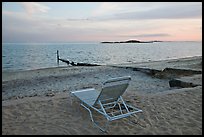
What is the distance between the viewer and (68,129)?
4121 mm

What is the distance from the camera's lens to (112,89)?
4.52 meters

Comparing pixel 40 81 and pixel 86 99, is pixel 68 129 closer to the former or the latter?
pixel 86 99

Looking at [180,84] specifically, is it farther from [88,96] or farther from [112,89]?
[112,89]

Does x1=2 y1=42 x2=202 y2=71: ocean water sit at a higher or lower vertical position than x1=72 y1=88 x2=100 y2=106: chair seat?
lower

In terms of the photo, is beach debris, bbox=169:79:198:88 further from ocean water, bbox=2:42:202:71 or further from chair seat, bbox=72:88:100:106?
ocean water, bbox=2:42:202:71

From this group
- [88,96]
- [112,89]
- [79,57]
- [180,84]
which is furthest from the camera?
[79,57]

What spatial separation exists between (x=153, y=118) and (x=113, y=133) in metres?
1.14

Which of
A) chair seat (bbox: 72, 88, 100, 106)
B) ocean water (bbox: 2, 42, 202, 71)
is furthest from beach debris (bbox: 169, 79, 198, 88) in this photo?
ocean water (bbox: 2, 42, 202, 71)

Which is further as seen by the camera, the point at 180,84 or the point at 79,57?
the point at 79,57

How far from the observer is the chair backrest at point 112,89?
174 inches

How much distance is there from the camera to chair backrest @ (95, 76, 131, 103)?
4414 mm

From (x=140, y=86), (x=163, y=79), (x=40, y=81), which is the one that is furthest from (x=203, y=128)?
(x=40, y=81)

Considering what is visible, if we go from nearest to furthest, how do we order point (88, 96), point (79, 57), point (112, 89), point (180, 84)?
point (112, 89), point (88, 96), point (180, 84), point (79, 57)

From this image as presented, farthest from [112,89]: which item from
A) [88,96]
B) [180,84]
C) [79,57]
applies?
[79,57]
